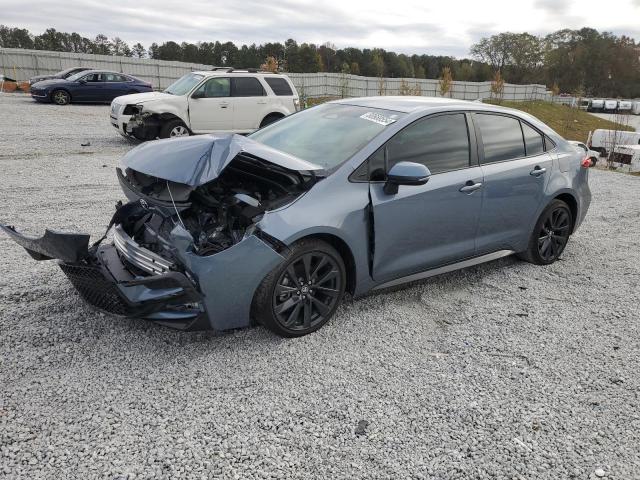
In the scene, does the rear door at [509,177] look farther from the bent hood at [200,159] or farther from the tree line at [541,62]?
the tree line at [541,62]

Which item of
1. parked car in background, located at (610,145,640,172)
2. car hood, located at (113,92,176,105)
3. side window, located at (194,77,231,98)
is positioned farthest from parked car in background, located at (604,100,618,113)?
car hood, located at (113,92,176,105)

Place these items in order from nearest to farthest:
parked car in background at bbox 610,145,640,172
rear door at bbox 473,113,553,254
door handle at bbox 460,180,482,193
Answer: door handle at bbox 460,180,482,193
rear door at bbox 473,113,553,254
parked car in background at bbox 610,145,640,172

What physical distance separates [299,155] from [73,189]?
5.13m

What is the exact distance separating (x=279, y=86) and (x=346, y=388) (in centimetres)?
1100

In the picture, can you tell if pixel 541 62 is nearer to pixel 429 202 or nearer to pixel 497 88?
pixel 497 88

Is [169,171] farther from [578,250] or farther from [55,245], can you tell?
[578,250]

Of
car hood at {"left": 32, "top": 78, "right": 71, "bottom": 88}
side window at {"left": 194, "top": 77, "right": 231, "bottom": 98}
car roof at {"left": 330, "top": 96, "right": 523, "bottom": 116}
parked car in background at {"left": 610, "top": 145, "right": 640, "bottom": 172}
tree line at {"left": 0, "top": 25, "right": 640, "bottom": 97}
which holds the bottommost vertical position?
parked car in background at {"left": 610, "top": 145, "right": 640, "bottom": 172}

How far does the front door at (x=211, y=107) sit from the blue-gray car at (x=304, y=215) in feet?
25.4

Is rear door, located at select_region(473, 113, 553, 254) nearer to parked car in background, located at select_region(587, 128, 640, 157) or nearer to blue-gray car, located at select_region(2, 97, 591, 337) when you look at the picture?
blue-gray car, located at select_region(2, 97, 591, 337)

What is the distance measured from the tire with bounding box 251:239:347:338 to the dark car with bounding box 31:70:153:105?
2030cm

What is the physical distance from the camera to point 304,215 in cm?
335

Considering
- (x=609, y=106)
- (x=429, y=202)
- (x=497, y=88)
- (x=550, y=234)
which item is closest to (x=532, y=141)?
(x=550, y=234)

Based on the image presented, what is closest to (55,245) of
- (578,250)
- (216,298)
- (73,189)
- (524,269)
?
(216,298)

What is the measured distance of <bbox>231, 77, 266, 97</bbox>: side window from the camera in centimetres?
1236
